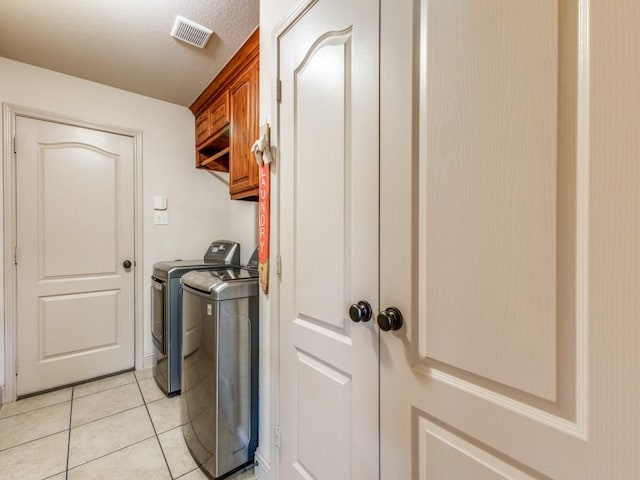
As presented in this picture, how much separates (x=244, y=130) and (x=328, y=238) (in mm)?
1400

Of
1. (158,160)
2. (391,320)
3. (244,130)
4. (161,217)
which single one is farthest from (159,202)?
(391,320)

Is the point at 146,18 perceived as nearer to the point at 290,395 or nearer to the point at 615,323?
the point at 290,395

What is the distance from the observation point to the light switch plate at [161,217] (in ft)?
8.75

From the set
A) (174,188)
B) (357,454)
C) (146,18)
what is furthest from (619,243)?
(174,188)

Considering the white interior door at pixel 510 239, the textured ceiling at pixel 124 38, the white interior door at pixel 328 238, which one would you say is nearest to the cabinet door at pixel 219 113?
the textured ceiling at pixel 124 38

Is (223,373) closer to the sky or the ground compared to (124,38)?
closer to the ground

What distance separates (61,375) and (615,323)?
332 cm

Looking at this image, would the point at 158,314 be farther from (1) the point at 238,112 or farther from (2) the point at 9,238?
(1) the point at 238,112

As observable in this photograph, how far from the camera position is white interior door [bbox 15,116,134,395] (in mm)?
2152

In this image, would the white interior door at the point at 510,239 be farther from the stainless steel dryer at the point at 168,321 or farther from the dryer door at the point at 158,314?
the dryer door at the point at 158,314

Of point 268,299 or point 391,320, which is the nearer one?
point 391,320

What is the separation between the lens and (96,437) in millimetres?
1719

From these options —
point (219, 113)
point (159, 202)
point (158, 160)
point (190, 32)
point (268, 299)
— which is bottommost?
point (268, 299)

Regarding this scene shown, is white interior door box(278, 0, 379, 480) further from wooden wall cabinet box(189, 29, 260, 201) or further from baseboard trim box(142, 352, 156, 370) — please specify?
baseboard trim box(142, 352, 156, 370)
